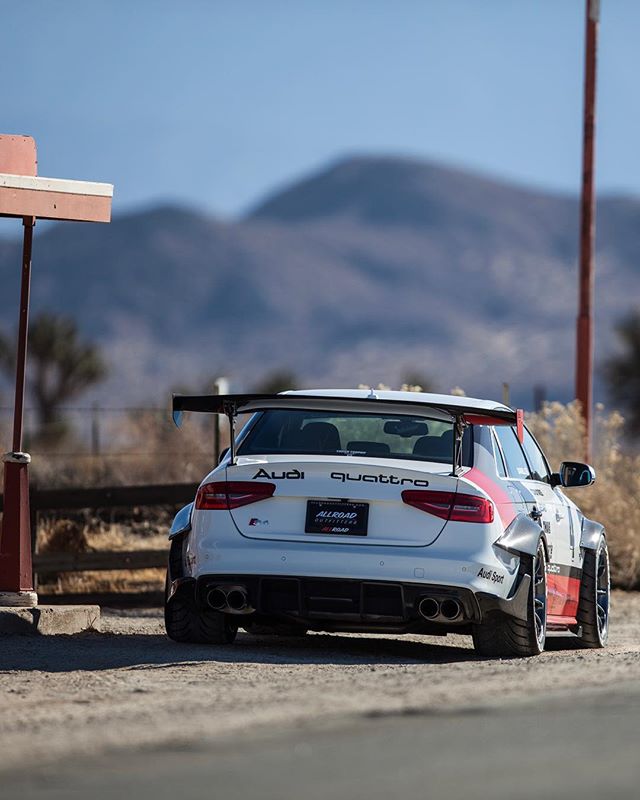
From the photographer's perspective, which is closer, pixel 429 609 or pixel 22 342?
pixel 429 609

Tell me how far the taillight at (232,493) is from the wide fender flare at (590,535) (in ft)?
9.73

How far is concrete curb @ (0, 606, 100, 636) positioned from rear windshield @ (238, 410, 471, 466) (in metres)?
2.09

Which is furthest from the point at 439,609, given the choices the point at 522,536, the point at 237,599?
the point at 237,599

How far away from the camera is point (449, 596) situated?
1024cm

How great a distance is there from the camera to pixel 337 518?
34.2 feet

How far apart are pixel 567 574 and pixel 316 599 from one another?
242cm

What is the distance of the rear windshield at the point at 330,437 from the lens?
1083 centimetres

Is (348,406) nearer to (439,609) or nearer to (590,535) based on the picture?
(439,609)

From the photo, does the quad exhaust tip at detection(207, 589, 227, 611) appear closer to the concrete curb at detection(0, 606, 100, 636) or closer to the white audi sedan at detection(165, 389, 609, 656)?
the white audi sedan at detection(165, 389, 609, 656)

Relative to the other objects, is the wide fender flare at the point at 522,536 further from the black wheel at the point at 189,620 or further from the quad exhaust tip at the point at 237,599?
the black wheel at the point at 189,620

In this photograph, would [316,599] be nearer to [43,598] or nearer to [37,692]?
[37,692]

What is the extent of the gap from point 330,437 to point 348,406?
360mm

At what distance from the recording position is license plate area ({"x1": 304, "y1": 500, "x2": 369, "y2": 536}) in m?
10.4

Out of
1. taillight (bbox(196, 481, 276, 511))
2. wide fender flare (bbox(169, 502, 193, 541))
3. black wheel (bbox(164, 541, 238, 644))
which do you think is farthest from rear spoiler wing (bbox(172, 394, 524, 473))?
black wheel (bbox(164, 541, 238, 644))
